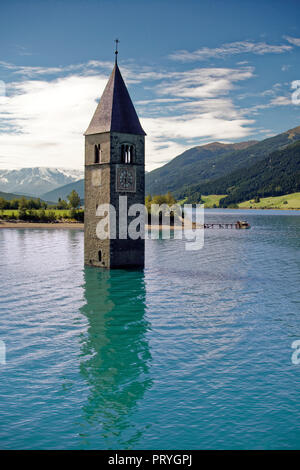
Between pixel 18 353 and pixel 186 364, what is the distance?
9446 millimetres

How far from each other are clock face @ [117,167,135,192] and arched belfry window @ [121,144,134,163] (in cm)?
112

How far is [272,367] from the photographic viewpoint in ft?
Result: 79.4

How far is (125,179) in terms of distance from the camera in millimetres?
54688

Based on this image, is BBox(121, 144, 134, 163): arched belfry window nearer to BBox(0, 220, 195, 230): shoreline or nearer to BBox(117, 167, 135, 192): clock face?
BBox(117, 167, 135, 192): clock face

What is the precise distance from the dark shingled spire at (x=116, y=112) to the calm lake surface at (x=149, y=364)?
17.9 meters

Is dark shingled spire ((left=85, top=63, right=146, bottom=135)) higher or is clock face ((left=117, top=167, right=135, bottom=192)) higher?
dark shingled spire ((left=85, top=63, right=146, bottom=135))

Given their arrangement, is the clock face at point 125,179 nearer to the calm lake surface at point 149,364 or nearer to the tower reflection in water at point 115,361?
the calm lake surface at point 149,364

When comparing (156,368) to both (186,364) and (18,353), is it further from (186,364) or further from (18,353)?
(18,353)

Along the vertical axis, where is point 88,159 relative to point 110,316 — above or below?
above

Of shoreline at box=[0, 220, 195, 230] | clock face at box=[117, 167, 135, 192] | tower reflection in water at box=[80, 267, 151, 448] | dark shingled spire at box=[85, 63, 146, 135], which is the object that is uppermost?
dark shingled spire at box=[85, 63, 146, 135]

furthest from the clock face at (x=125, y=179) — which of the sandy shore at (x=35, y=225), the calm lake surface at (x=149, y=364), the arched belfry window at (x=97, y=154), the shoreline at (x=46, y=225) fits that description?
the sandy shore at (x=35, y=225)

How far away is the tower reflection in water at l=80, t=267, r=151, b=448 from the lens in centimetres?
1830

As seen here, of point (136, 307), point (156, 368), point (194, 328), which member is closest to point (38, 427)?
point (156, 368)

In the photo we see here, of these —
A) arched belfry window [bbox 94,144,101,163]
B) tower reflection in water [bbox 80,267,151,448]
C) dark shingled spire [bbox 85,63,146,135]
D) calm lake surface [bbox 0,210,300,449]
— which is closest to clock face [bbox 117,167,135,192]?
arched belfry window [bbox 94,144,101,163]
